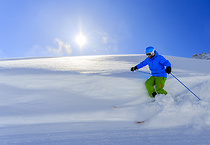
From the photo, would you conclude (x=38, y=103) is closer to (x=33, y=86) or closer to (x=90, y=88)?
(x=33, y=86)

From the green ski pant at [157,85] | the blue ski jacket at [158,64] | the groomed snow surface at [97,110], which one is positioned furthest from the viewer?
the blue ski jacket at [158,64]

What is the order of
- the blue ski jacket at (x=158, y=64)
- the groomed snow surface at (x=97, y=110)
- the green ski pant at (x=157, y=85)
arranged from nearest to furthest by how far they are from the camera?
the groomed snow surface at (x=97, y=110) < the green ski pant at (x=157, y=85) < the blue ski jacket at (x=158, y=64)

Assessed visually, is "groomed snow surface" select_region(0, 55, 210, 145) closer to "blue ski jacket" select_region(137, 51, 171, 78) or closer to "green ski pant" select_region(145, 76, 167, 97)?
"green ski pant" select_region(145, 76, 167, 97)

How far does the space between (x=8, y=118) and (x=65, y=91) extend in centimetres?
116

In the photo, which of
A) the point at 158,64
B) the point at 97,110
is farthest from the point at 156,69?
the point at 97,110

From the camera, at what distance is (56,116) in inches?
106

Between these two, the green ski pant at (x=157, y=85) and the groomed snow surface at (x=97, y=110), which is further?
the green ski pant at (x=157, y=85)

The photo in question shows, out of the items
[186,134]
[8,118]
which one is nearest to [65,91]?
[8,118]

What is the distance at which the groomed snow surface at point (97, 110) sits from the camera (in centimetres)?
196

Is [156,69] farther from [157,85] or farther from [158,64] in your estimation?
[157,85]

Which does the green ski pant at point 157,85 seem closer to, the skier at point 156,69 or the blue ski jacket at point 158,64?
the skier at point 156,69

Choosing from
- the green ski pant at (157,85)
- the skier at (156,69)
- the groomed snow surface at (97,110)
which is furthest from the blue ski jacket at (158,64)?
the groomed snow surface at (97,110)

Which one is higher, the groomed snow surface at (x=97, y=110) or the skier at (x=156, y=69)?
the skier at (x=156, y=69)

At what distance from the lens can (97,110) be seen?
9.62 feet
